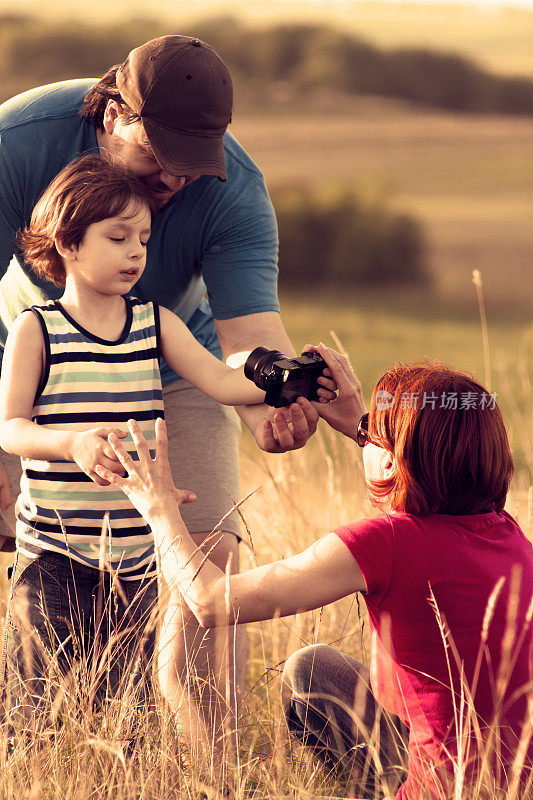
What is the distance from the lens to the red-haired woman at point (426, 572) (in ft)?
6.35

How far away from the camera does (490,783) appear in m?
1.93

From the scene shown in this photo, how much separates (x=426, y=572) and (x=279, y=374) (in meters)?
0.76

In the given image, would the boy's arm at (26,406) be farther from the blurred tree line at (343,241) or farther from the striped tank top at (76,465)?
the blurred tree line at (343,241)

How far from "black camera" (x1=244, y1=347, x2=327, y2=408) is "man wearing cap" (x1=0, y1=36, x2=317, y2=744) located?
0.11m

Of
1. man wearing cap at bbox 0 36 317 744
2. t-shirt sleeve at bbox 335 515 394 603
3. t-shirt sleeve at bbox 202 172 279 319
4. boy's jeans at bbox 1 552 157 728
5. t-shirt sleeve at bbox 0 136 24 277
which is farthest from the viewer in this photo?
t-shirt sleeve at bbox 202 172 279 319

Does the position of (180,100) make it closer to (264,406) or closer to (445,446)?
(264,406)

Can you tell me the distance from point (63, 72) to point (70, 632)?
4804 cm

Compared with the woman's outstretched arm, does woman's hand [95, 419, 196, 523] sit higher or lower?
higher

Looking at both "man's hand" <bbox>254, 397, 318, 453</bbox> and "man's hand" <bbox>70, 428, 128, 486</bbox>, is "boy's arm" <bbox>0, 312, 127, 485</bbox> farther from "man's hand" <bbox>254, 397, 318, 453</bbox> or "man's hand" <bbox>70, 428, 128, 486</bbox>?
"man's hand" <bbox>254, 397, 318, 453</bbox>

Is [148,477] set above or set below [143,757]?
above

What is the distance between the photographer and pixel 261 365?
8.23 feet

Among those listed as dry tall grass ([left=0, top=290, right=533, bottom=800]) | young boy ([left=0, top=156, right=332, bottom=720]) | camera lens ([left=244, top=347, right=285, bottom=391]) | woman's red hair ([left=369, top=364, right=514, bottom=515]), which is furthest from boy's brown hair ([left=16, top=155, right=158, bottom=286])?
dry tall grass ([left=0, top=290, right=533, bottom=800])

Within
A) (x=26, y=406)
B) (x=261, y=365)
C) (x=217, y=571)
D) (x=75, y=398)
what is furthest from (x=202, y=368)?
(x=217, y=571)

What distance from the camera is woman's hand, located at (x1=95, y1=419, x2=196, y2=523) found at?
2.02 m
